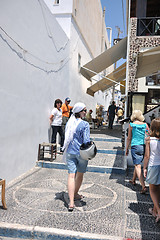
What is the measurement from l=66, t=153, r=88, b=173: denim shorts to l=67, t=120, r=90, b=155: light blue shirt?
91 mm

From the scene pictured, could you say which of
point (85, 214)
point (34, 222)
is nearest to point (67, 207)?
point (85, 214)

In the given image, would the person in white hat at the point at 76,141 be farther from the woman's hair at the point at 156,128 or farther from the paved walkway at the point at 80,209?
the woman's hair at the point at 156,128

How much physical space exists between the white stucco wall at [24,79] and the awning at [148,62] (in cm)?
289

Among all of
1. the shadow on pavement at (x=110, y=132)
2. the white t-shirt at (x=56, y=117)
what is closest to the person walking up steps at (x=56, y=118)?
the white t-shirt at (x=56, y=117)

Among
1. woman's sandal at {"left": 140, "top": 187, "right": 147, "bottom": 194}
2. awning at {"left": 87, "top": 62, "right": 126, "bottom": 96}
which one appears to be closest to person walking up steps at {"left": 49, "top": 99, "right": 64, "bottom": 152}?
woman's sandal at {"left": 140, "top": 187, "right": 147, "bottom": 194}

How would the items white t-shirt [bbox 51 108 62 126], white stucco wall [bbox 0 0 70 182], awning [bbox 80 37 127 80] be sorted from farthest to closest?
1. awning [bbox 80 37 127 80]
2. white t-shirt [bbox 51 108 62 126]
3. white stucco wall [bbox 0 0 70 182]

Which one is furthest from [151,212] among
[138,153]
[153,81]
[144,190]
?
[153,81]

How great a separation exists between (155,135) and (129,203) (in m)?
1.46

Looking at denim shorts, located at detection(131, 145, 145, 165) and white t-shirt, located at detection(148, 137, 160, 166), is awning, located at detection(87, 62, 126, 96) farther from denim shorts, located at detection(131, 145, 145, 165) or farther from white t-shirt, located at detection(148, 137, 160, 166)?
white t-shirt, located at detection(148, 137, 160, 166)

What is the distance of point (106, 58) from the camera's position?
9484 mm

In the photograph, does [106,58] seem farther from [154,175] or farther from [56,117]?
[154,175]

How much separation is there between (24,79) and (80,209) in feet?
10.8

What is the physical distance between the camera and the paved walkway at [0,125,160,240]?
2826mm

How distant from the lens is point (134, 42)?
886 cm
